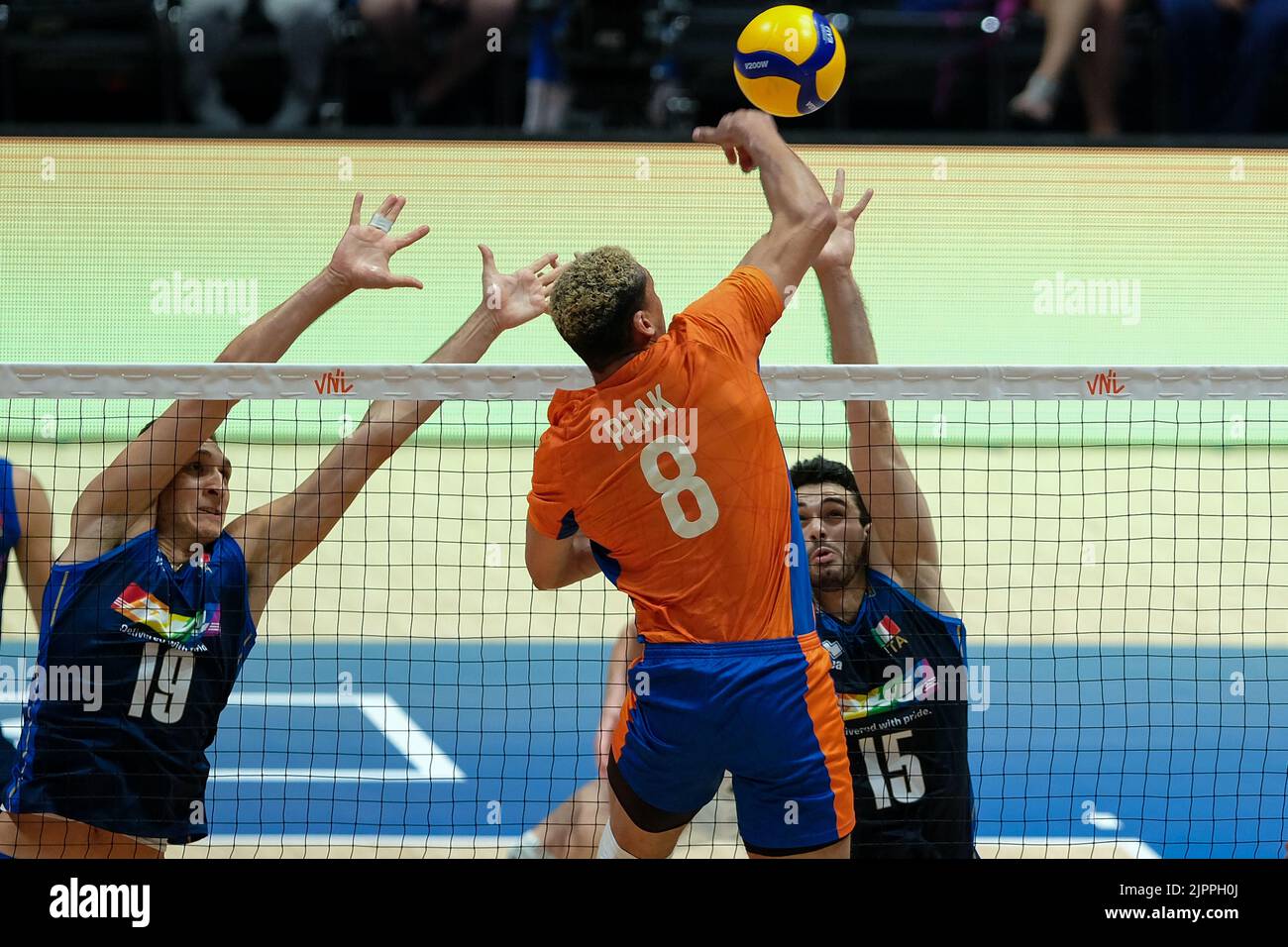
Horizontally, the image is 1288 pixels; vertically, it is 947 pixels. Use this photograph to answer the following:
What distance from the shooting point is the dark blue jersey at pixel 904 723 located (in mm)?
3619

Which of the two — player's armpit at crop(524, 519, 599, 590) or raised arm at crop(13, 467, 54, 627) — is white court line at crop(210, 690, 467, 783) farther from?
player's armpit at crop(524, 519, 599, 590)

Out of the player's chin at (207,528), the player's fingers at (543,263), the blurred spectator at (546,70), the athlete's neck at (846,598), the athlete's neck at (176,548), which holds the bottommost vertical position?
the athlete's neck at (846,598)

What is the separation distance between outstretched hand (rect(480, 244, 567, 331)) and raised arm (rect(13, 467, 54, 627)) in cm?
144

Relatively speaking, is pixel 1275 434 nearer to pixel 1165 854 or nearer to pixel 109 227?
pixel 1165 854

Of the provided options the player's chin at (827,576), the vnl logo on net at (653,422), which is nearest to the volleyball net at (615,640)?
the player's chin at (827,576)

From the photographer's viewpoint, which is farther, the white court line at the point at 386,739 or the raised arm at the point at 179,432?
the white court line at the point at 386,739

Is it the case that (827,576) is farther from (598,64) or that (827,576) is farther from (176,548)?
(598,64)

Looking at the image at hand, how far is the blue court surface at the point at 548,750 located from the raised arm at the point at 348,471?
1.59m

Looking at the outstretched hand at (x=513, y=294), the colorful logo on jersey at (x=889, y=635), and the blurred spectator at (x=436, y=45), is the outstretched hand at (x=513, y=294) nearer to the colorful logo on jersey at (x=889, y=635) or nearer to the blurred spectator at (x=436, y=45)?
the colorful logo on jersey at (x=889, y=635)

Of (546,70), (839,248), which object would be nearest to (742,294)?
(839,248)

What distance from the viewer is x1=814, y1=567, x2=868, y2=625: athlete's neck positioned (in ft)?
12.3

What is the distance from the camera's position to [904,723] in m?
3.68

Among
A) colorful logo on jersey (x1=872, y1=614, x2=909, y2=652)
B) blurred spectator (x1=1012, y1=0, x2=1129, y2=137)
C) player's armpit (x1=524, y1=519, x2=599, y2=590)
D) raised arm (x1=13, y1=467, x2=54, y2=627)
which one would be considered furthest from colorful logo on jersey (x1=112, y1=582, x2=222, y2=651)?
blurred spectator (x1=1012, y1=0, x2=1129, y2=137)
